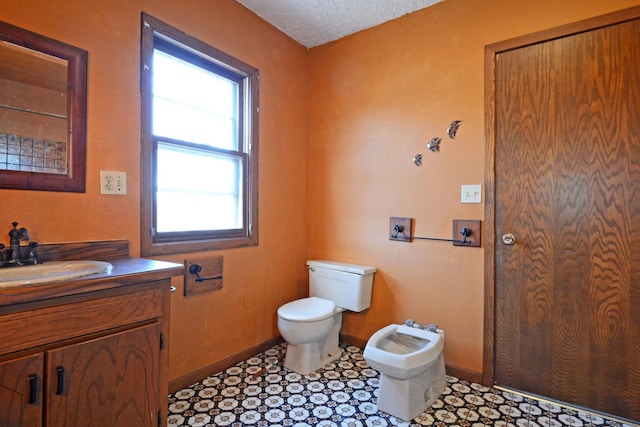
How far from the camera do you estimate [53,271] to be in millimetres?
1326

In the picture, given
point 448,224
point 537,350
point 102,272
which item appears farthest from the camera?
point 448,224

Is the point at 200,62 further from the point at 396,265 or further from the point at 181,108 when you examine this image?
the point at 396,265

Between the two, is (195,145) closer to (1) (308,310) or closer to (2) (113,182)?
(2) (113,182)

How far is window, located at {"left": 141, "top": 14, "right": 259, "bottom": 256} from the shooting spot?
5.97 feet

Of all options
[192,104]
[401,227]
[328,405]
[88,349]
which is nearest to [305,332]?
[328,405]

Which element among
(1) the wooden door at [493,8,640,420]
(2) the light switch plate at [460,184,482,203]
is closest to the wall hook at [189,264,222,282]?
(2) the light switch plate at [460,184,482,203]

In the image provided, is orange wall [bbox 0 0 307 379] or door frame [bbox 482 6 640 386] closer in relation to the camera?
orange wall [bbox 0 0 307 379]

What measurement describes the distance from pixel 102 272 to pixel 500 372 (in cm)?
213

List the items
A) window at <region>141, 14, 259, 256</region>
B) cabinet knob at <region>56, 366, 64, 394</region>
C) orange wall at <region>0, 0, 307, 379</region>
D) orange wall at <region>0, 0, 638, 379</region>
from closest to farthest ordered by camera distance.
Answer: cabinet knob at <region>56, 366, 64, 394</region>
orange wall at <region>0, 0, 307, 379</region>
orange wall at <region>0, 0, 638, 379</region>
window at <region>141, 14, 259, 256</region>

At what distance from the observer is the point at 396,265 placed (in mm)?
2395

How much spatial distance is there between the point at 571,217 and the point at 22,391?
2.41m

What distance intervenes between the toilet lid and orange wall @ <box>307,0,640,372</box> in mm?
392

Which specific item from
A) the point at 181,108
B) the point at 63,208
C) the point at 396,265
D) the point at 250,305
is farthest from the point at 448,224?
the point at 63,208

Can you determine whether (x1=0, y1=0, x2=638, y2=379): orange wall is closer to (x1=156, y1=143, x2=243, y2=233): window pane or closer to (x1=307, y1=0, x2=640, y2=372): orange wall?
(x1=307, y1=0, x2=640, y2=372): orange wall
